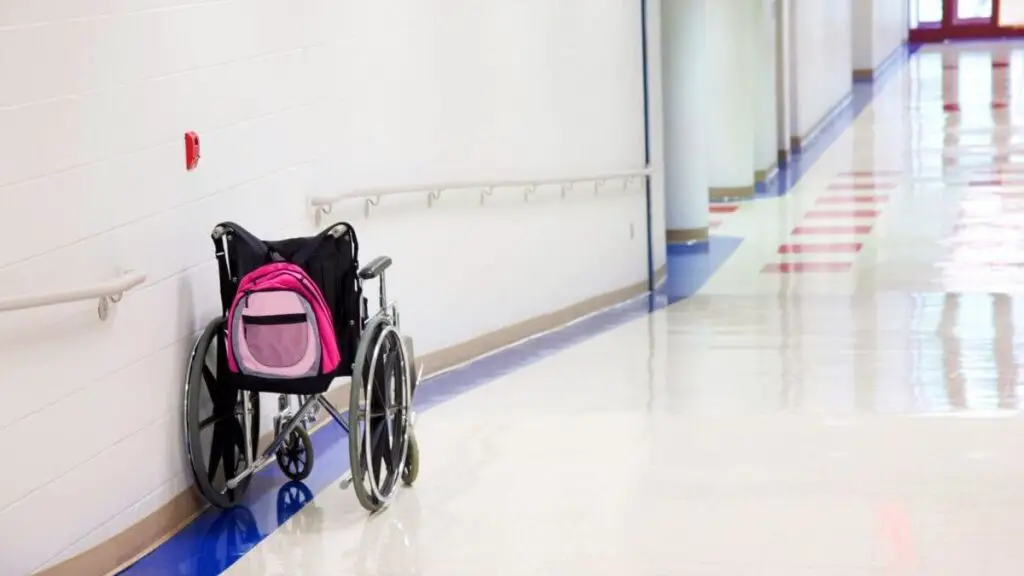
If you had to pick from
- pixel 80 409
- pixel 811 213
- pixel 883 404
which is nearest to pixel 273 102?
pixel 80 409

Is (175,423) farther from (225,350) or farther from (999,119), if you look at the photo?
(999,119)

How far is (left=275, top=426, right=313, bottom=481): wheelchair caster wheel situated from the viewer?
5242 millimetres

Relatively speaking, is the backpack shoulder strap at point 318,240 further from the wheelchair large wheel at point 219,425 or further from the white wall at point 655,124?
the white wall at point 655,124

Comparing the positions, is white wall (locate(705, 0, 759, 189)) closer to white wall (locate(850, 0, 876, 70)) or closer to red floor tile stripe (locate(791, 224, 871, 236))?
red floor tile stripe (locate(791, 224, 871, 236))

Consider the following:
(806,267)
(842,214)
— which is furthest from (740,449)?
(842,214)

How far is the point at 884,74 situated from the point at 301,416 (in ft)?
72.3

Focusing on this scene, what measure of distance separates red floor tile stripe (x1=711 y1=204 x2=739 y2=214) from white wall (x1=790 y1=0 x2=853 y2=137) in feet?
10.9

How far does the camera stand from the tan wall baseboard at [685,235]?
1220 cm

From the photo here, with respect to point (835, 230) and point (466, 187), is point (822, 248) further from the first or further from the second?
point (466, 187)

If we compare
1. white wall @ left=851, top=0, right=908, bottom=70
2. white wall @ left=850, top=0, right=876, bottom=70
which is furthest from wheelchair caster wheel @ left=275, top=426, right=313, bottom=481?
white wall @ left=850, top=0, right=876, bottom=70

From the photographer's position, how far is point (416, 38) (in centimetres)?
681

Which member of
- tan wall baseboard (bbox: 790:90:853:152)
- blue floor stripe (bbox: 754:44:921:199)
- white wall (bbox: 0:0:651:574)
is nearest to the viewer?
white wall (bbox: 0:0:651:574)

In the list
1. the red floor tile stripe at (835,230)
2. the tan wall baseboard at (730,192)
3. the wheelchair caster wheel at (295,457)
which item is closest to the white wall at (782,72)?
the tan wall baseboard at (730,192)

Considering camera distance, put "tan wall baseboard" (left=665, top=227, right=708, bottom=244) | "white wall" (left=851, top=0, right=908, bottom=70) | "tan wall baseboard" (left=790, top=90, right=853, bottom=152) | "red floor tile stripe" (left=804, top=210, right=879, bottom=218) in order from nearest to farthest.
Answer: "tan wall baseboard" (left=665, top=227, right=708, bottom=244), "red floor tile stripe" (left=804, top=210, right=879, bottom=218), "tan wall baseboard" (left=790, top=90, right=853, bottom=152), "white wall" (left=851, top=0, right=908, bottom=70)
